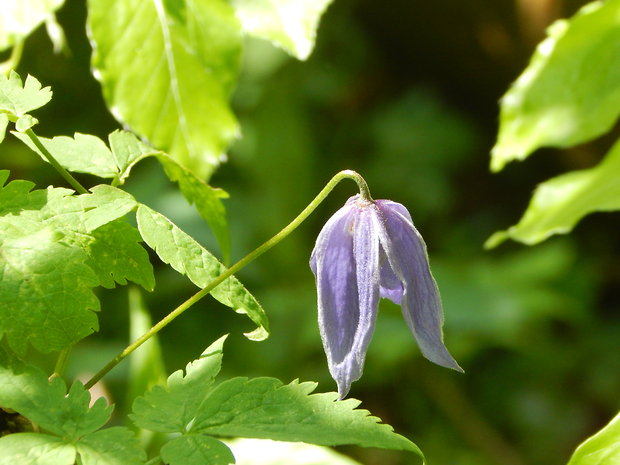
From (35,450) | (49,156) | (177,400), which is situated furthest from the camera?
(49,156)

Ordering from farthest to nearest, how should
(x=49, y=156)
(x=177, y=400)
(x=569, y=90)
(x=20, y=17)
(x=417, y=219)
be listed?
(x=417, y=219) → (x=569, y=90) → (x=20, y=17) → (x=49, y=156) → (x=177, y=400)

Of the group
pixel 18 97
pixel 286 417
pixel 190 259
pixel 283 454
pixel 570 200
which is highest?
pixel 18 97

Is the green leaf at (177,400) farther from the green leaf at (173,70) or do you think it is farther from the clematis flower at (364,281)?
the green leaf at (173,70)

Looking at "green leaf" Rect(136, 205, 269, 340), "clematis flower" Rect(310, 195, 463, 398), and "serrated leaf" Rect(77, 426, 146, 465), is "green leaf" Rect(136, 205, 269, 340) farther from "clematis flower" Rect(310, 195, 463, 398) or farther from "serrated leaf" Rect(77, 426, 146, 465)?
"serrated leaf" Rect(77, 426, 146, 465)

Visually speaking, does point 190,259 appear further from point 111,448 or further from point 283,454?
point 283,454


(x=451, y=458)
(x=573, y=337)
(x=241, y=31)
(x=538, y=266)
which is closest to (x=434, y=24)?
(x=538, y=266)

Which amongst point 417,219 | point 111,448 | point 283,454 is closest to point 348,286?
point 111,448

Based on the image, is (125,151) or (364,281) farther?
(125,151)
